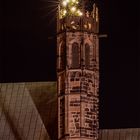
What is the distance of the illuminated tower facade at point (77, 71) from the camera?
79500 mm

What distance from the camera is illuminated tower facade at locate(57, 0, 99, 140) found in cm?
7950

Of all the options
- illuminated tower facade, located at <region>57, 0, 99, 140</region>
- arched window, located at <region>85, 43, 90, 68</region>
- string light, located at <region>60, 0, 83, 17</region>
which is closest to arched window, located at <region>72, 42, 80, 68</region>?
illuminated tower facade, located at <region>57, 0, 99, 140</region>

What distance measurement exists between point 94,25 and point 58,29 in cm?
182

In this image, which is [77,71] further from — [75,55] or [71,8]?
[71,8]

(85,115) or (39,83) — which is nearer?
(85,115)

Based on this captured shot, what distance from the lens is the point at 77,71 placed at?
8006 centimetres

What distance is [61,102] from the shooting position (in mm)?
80188

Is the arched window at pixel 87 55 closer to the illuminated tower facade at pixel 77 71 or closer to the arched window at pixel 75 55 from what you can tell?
the illuminated tower facade at pixel 77 71

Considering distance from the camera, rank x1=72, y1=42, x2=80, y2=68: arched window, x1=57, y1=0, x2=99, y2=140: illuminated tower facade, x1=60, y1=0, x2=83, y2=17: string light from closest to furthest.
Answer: x1=57, y1=0, x2=99, y2=140: illuminated tower facade, x1=72, y1=42, x2=80, y2=68: arched window, x1=60, y1=0, x2=83, y2=17: string light

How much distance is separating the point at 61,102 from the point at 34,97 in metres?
→ 4.78

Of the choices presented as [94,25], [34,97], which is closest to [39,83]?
[34,97]

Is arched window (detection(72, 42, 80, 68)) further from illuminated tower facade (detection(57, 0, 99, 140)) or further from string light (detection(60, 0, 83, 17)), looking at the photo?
string light (detection(60, 0, 83, 17))

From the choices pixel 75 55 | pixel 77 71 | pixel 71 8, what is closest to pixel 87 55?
pixel 75 55

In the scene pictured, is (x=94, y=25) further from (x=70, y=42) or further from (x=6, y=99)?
(x=6, y=99)
